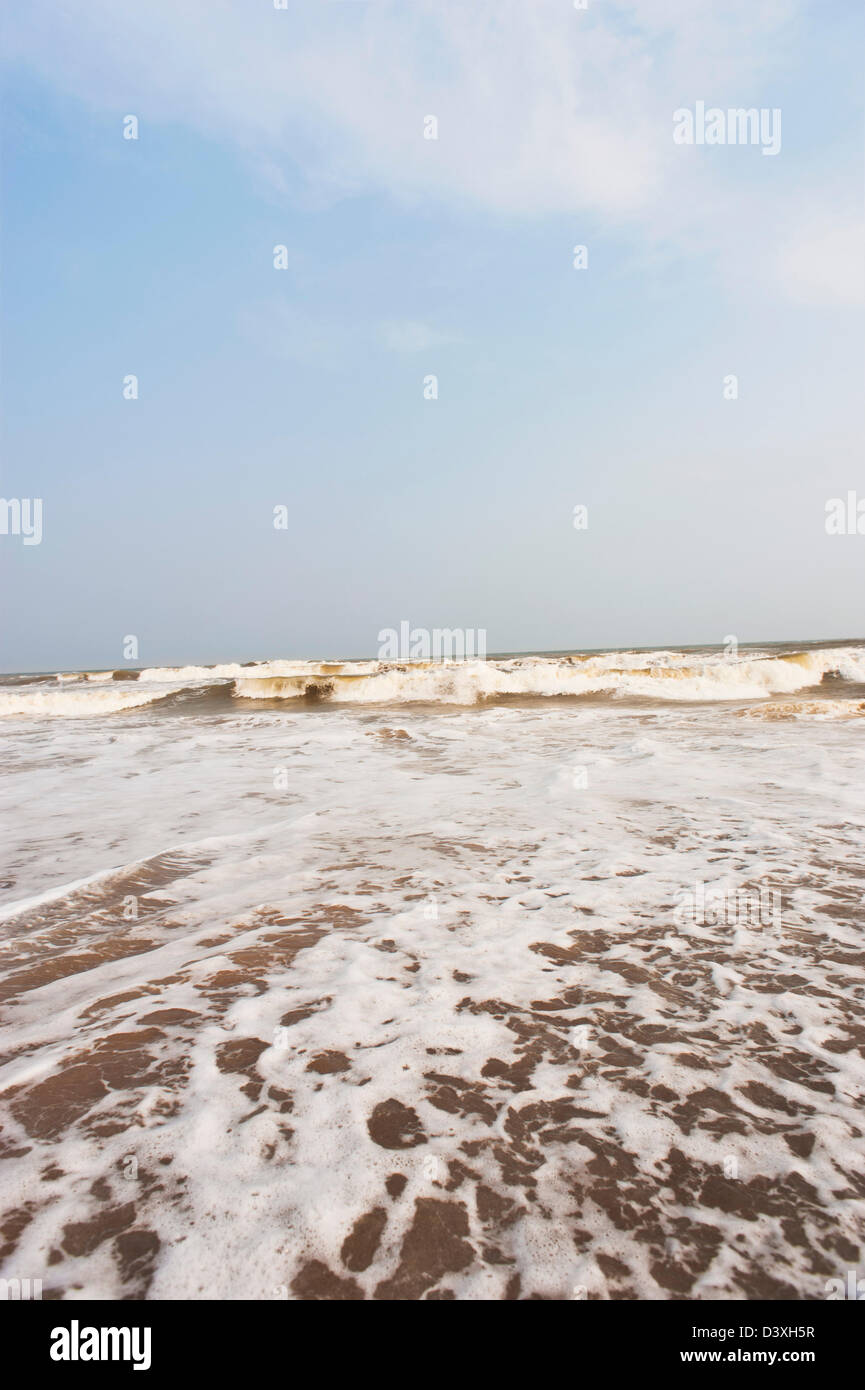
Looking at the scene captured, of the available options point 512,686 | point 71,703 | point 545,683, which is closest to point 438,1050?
point 512,686

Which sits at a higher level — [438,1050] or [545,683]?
[545,683]

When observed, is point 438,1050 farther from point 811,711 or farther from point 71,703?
point 71,703

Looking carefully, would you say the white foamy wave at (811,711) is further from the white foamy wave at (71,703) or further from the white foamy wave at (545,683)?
the white foamy wave at (71,703)

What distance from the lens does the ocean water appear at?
1696 millimetres

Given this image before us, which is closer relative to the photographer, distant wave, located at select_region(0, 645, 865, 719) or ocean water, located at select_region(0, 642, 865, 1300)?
ocean water, located at select_region(0, 642, 865, 1300)

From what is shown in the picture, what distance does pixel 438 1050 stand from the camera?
8.37ft

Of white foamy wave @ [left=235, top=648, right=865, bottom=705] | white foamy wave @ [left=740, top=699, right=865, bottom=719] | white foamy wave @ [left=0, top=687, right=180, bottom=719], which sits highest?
white foamy wave @ [left=235, top=648, right=865, bottom=705]

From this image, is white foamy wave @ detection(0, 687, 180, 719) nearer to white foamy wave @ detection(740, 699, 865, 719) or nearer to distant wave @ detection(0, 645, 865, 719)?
distant wave @ detection(0, 645, 865, 719)

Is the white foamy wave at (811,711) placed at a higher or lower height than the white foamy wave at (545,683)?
lower

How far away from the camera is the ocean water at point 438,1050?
1696 mm

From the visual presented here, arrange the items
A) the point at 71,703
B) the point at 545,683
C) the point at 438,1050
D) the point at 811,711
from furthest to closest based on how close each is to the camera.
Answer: the point at 71,703 → the point at 545,683 → the point at 811,711 → the point at 438,1050

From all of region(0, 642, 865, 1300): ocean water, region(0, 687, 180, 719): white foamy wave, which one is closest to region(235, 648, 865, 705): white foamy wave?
region(0, 687, 180, 719): white foamy wave

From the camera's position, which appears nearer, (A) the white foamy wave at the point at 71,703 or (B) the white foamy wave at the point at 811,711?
(B) the white foamy wave at the point at 811,711

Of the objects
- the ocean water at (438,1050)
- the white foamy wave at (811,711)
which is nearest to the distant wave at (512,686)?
the white foamy wave at (811,711)
